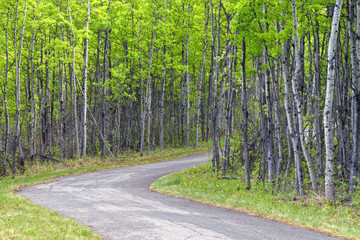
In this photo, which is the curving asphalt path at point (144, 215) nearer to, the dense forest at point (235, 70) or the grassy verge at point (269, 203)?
the grassy verge at point (269, 203)

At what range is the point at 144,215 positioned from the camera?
10.2 meters

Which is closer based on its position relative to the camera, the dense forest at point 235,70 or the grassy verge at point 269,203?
the grassy verge at point 269,203

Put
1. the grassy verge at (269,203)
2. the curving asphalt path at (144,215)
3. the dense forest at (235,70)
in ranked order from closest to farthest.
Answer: the curving asphalt path at (144,215)
the grassy verge at (269,203)
the dense forest at (235,70)

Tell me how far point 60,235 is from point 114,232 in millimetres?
1278

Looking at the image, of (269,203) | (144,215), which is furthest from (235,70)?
(144,215)

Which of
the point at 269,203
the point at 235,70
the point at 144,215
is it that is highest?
the point at 235,70

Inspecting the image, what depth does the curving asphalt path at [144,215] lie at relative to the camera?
807 cm

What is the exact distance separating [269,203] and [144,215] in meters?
4.29

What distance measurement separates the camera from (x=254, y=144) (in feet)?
57.8

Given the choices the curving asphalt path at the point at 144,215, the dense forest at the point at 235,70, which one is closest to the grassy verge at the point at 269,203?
the curving asphalt path at the point at 144,215

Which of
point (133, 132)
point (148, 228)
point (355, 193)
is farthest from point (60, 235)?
point (133, 132)

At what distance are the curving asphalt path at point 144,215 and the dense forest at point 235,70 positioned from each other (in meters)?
3.61

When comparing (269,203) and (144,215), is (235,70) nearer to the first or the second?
(269,203)

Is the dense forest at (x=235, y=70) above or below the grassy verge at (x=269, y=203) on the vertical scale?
above
